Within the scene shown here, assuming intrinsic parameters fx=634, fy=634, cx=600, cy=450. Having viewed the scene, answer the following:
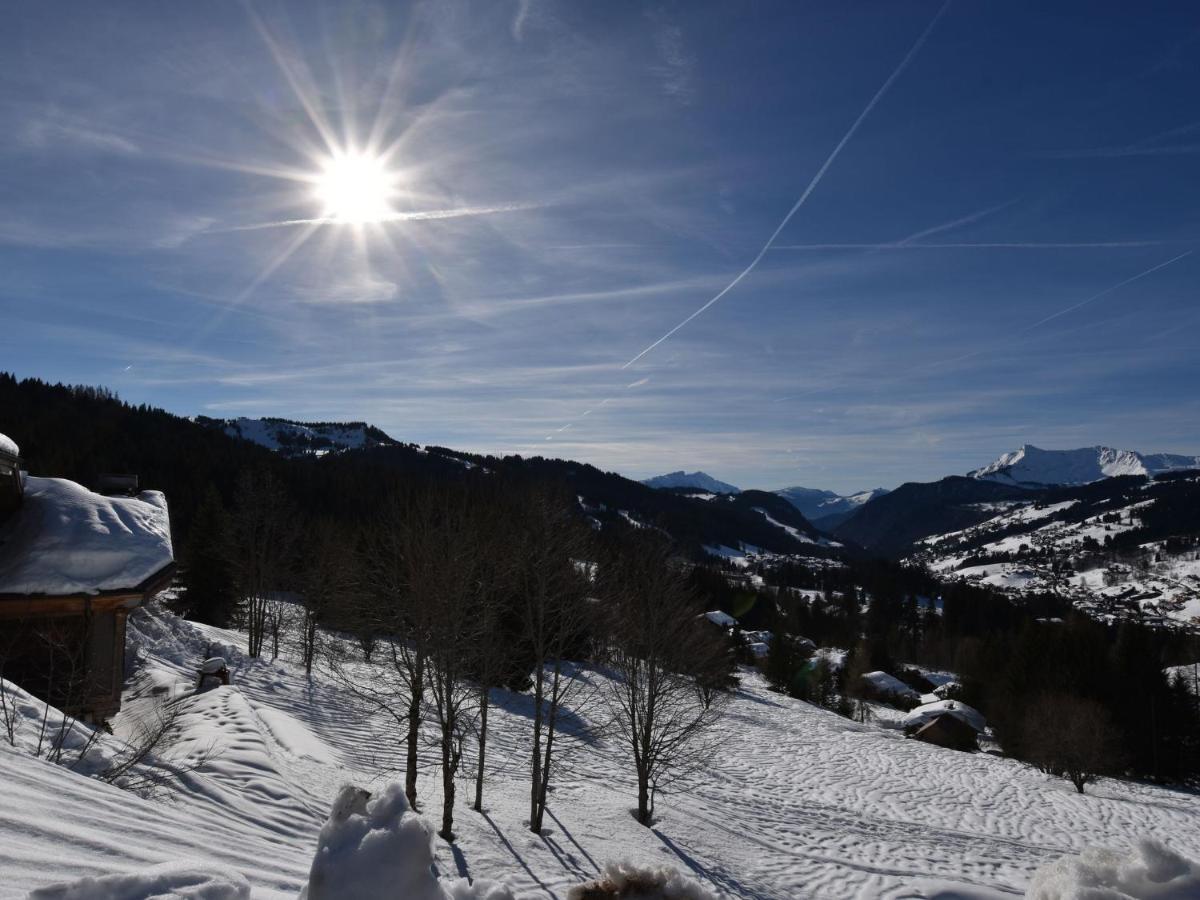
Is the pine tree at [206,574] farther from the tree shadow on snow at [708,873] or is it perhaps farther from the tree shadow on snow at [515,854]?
the tree shadow on snow at [708,873]

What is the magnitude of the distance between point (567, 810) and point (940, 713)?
3961 centimetres

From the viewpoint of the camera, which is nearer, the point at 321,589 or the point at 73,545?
the point at 73,545

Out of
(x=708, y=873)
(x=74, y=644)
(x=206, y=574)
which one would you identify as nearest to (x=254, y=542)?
(x=206, y=574)

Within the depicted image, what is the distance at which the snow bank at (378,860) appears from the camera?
1679 mm

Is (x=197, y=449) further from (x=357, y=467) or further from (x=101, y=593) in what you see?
(x=101, y=593)

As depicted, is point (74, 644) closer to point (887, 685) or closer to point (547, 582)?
point (547, 582)

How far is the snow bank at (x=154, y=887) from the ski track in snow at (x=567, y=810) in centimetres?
55

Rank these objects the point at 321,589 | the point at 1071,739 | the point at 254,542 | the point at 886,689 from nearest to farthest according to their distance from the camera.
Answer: the point at 254,542, the point at 321,589, the point at 1071,739, the point at 886,689

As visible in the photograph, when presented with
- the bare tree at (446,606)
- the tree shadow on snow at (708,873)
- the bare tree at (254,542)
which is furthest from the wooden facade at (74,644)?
the bare tree at (254,542)

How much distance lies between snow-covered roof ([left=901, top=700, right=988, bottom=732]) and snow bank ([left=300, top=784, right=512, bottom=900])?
52797mm

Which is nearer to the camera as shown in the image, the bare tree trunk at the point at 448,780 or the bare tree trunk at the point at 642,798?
the bare tree trunk at the point at 448,780

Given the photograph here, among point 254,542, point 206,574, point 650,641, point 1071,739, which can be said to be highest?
point 254,542

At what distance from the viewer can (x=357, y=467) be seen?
109938 millimetres

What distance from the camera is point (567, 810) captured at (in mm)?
16141
